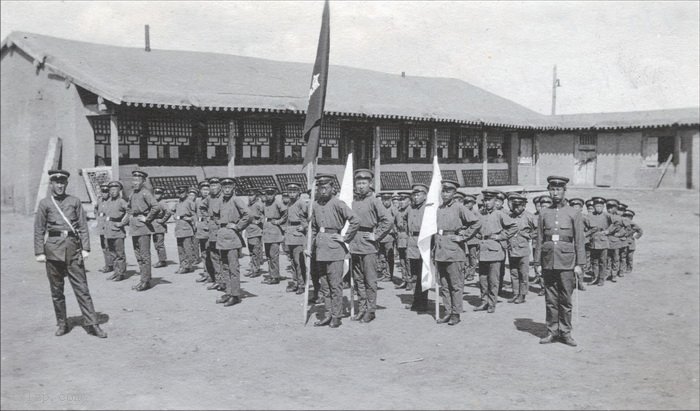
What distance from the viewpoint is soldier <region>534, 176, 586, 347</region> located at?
22.3 ft

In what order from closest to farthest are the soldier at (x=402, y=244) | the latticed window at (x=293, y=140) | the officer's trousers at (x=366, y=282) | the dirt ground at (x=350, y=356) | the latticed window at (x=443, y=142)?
1. the dirt ground at (x=350, y=356)
2. the officer's trousers at (x=366, y=282)
3. the soldier at (x=402, y=244)
4. the latticed window at (x=293, y=140)
5. the latticed window at (x=443, y=142)

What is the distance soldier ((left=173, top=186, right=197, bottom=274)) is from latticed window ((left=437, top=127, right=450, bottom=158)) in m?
12.9

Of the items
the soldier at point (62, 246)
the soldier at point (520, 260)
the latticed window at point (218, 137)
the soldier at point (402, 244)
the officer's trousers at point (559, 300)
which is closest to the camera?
the soldier at point (62, 246)

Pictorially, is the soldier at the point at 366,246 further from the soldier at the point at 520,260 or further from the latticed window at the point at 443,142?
the latticed window at the point at 443,142

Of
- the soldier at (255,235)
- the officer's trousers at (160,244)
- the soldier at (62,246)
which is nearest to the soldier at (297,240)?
the soldier at (255,235)

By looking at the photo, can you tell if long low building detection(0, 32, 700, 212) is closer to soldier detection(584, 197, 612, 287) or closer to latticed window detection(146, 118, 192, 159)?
latticed window detection(146, 118, 192, 159)

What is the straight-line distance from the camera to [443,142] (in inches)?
880

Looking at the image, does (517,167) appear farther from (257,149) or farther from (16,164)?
(16,164)

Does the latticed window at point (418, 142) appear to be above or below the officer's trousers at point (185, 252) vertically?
above

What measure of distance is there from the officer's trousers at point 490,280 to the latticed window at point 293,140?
1058 centimetres

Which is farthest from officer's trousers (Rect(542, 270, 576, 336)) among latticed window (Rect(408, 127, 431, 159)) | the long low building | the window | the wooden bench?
the window

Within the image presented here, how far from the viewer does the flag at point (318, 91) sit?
24.8 feet

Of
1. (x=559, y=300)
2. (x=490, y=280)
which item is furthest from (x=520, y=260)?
(x=559, y=300)

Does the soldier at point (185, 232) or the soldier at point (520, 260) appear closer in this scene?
the soldier at point (520, 260)
